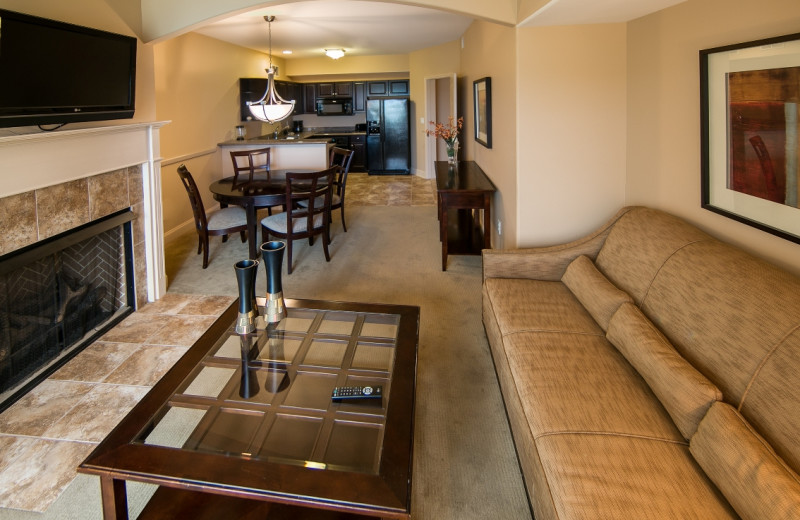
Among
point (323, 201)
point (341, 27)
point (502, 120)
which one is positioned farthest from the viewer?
point (341, 27)

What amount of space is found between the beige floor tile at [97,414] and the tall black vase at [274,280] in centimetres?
89

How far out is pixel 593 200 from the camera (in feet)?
11.1

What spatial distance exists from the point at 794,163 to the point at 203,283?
3989 millimetres

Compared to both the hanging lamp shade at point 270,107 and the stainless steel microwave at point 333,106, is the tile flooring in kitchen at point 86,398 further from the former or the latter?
the stainless steel microwave at point 333,106

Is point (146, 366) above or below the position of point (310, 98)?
below

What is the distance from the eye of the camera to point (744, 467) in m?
1.27

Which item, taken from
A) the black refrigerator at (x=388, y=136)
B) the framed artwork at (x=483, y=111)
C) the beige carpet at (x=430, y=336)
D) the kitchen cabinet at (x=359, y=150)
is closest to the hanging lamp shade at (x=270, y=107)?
the beige carpet at (x=430, y=336)

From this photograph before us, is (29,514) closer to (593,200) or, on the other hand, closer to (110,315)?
(110,315)

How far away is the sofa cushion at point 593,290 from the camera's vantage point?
7.64 feet

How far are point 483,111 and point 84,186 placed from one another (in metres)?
3.48

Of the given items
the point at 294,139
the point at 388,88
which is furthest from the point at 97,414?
the point at 388,88

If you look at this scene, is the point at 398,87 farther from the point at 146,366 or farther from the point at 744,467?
the point at 744,467

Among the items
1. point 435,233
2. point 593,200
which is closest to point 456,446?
point 593,200

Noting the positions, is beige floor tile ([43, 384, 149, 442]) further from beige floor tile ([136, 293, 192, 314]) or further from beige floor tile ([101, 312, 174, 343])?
beige floor tile ([136, 293, 192, 314])
